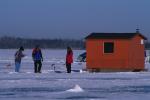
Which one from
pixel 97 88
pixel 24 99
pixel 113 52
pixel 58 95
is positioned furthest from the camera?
pixel 113 52

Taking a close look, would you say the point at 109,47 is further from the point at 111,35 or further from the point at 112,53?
the point at 111,35

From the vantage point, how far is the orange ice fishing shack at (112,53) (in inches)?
1375

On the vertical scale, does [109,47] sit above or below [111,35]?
below

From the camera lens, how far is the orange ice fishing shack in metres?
34.9

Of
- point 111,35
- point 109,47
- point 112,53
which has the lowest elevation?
point 112,53

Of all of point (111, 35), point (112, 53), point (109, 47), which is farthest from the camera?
point (111, 35)

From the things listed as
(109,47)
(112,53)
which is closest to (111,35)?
(109,47)

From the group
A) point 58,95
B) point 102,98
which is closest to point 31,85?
point 58,95

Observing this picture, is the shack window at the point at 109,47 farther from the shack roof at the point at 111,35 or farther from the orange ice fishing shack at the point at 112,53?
the shack roof at the point at 111,35

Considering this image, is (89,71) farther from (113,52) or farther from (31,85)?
(31,85)

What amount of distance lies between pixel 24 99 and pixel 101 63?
18487mm

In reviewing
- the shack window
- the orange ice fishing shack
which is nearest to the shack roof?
the orange ice fishing shack

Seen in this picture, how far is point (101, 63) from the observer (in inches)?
1380

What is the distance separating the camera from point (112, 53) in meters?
34.9
